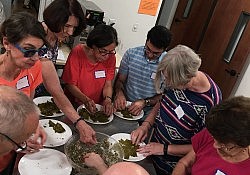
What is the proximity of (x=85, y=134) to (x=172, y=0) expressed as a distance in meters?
3.39

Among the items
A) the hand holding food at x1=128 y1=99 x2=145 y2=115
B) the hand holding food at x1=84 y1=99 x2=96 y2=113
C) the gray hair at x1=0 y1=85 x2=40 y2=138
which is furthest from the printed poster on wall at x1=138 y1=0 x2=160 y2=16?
the gray hair at x1=0 y1=85 x2=40 y2=138

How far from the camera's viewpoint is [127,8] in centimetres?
390

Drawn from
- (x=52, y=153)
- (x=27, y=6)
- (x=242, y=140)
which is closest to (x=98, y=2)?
(x=27, y=6)

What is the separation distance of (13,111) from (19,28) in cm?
64

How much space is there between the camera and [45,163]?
57.5 inches

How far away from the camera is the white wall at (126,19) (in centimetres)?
382

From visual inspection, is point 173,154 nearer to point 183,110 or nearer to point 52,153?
point 183,110

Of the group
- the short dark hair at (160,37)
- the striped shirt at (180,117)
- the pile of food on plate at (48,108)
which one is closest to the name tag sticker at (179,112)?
the striped shirt at (180,117)

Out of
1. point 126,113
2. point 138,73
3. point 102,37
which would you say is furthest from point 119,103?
point 102,37

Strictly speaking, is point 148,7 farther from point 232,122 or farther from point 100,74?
point 232,122

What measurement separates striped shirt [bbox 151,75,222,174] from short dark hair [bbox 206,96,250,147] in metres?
0.44

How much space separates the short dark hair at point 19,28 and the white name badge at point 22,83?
0.90 ft

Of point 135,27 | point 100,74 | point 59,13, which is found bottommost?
point 100,74

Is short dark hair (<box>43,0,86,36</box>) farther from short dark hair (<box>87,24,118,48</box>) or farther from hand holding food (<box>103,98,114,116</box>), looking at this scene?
hand holding food (<box>103,98,114,116</box>)
